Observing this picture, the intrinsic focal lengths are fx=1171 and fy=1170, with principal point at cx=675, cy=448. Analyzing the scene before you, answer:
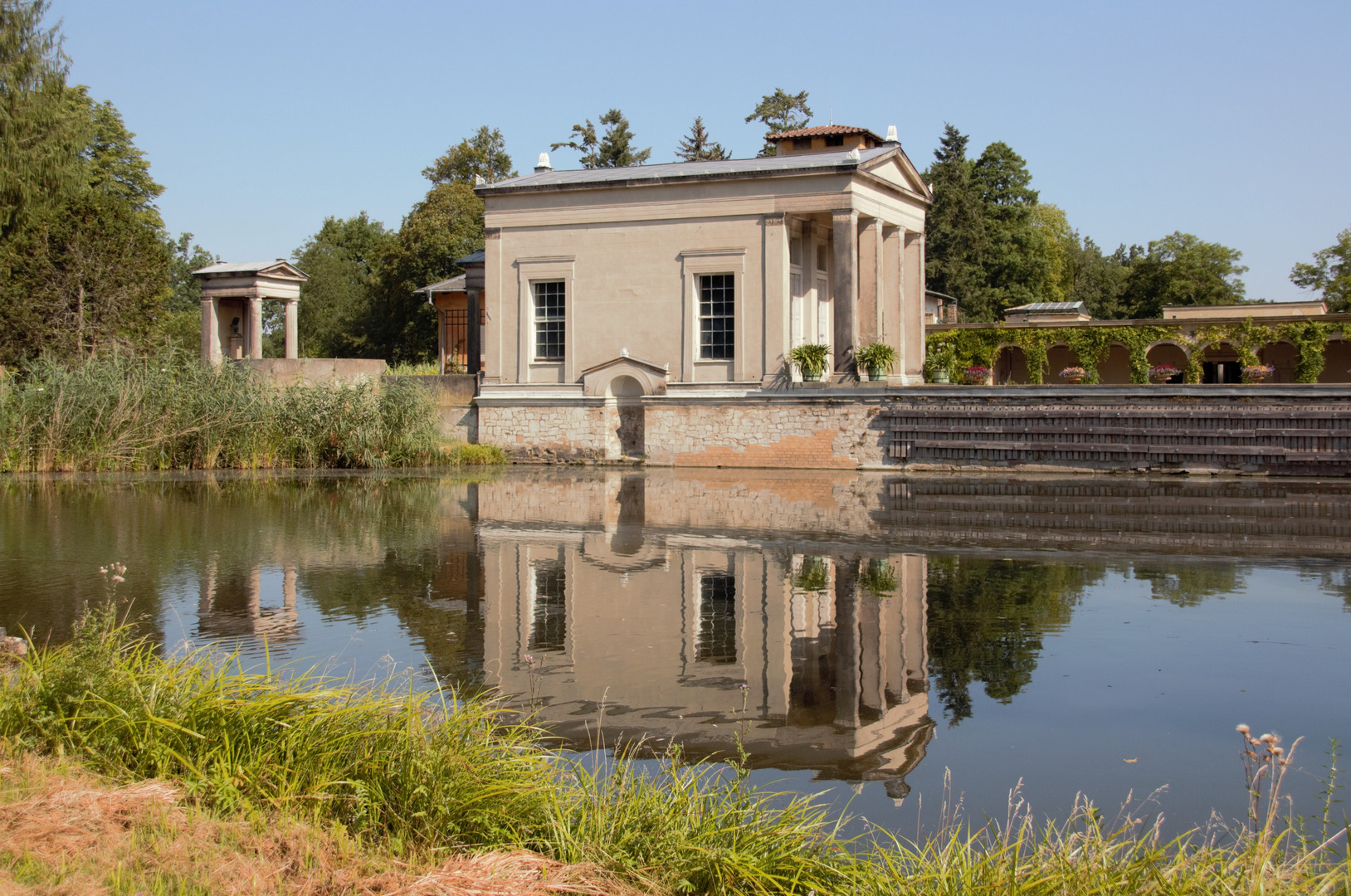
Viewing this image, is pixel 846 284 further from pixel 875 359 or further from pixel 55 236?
pixel 55 236

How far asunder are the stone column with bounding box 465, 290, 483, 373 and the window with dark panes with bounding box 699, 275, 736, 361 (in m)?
9.15

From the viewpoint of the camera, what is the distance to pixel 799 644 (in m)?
8.95

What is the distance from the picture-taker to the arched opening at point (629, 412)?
103 feet

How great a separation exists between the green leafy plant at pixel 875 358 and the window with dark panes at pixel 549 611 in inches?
703

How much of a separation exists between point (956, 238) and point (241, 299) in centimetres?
3645

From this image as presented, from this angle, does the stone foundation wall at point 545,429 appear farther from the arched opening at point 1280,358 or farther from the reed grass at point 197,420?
the arched opening at point 1280,358

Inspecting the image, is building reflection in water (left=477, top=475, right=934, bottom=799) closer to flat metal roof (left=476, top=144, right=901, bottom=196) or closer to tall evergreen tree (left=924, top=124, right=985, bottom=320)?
flat metal roof (left=476, top=144, right=901, bottom=196)

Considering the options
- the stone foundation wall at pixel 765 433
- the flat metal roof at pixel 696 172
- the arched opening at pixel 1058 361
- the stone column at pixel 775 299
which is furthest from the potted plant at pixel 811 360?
the arched opening at pixel 1058 361

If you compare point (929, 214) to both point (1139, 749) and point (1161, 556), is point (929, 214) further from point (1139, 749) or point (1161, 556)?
point (1139, 749)

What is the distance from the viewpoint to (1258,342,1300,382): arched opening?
43.0 m

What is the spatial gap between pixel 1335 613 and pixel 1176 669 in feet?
8.87

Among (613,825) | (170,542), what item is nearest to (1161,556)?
(613,825)

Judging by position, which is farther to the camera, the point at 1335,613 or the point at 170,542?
the point at 170,542

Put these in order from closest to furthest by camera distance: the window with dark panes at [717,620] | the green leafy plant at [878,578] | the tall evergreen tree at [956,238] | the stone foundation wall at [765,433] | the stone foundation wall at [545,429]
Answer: the window with dark panes at [717,620] < the green leafy plant at [878,578] < the stone foundation wall at [765,433] < the stone foundation wall at [545,429] < the tall evergreen tree at [956,238]
